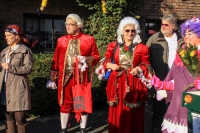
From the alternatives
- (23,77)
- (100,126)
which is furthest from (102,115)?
(23,77)

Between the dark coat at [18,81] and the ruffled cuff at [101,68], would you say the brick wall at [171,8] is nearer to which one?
the ruffled cuff at [101,68]

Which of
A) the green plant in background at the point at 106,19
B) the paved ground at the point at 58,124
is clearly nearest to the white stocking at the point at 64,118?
the paved ground at the point at 58,124

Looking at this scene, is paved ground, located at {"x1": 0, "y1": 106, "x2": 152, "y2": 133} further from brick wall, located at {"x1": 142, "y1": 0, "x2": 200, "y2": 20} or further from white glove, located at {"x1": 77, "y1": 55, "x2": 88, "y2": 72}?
brick wall, located at {"x1": 142, "y1": 0, "x2": 200, "y2": 20}

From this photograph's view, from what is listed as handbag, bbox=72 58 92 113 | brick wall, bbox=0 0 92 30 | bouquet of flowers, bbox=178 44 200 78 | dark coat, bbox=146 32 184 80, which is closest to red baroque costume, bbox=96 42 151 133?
handbag, bbox=72 58 92 113

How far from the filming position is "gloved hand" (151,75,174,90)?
3594 millimetres

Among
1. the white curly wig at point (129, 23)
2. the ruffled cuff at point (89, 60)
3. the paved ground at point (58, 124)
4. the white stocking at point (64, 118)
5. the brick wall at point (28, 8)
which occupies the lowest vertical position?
the paved ground at point (58, 124)

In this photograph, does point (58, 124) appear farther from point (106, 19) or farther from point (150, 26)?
point (150, 26)

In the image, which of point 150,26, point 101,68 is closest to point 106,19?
point 150,26

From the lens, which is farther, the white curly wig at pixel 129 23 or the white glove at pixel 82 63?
the white glove at pixel 82 63

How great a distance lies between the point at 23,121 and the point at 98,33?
444 cm

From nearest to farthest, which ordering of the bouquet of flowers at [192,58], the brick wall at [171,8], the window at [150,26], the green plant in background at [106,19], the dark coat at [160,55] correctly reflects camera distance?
1. the bouquet of flowers at [192,58]
2. the dark coat at [160,55]
3. the green plant in background at [106,19]
4. the brick wall at [171,8]
5. the window at [150,26]

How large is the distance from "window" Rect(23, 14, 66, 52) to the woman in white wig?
13.1 ft

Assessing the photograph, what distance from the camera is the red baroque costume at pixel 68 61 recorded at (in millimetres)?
5125

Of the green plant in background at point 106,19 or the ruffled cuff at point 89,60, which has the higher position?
the green plant in background at point 106,19
